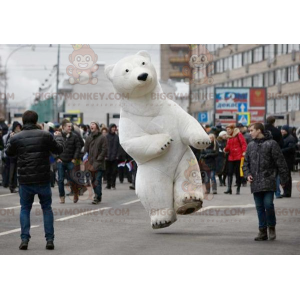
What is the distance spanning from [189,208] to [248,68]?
68391mm

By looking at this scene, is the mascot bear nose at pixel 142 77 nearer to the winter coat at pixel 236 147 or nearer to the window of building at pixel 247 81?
the winter coat at pixel 236 147

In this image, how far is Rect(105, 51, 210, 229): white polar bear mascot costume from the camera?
40.0 feet

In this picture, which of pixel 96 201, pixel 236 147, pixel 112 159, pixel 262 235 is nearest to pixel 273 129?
pixel 236 147

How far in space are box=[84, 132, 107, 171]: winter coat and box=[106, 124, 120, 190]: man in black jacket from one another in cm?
435

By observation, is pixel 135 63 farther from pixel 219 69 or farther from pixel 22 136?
pixel 219 69

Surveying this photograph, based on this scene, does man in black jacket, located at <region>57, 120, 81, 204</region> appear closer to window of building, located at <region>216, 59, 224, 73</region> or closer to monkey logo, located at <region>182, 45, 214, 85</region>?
monkey logo, located at <region>182, 45, 214, 85</region>

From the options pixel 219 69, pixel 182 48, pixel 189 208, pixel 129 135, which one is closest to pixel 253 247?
pixel 189 208

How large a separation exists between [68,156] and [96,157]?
655 millimetres

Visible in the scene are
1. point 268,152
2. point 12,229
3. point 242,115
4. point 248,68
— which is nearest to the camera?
point 268,152

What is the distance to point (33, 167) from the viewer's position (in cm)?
1096

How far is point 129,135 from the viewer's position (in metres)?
12.3

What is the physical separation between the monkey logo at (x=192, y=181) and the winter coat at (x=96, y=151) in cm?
662

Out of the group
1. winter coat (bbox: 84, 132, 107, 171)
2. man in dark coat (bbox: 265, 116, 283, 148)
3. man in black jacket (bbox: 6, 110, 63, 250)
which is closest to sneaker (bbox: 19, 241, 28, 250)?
man in black jacket (bbox: 6, 110, 63, 250)

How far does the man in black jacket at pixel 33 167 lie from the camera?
10969mm
